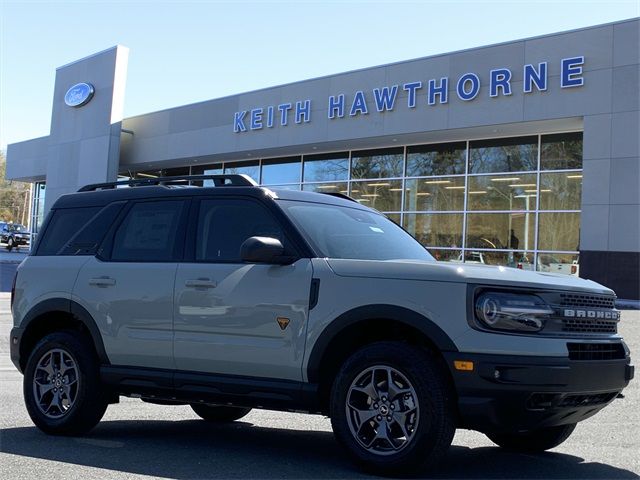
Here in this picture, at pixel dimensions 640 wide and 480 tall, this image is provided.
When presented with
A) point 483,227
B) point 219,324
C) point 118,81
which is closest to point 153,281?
point 219,324

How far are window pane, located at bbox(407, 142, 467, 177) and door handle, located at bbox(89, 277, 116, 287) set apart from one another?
69.1 ft

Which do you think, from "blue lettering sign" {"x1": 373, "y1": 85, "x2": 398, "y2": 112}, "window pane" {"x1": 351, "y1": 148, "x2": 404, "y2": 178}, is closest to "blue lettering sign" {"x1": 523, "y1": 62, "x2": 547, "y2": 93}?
"blue lettering sign" {"x1": 373, "y1": 85, "x2": 398, "y2": 112}

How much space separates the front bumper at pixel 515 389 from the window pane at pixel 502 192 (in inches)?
797

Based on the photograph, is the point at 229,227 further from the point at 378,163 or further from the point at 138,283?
the point at 378,163

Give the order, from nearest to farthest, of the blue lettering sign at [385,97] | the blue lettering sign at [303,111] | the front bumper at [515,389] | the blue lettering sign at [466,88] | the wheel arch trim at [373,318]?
the front bumper at [515,389] < the wheel arch trim at [373,318] < the blue lettering sign at [466,88] < the blue lettering sign at [385,97] < the blue lettering sign at [303,111]

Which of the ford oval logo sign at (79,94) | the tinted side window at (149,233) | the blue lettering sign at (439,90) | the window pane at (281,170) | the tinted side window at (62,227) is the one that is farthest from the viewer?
the ford oval logo sign at (79,94)

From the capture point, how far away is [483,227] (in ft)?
83.5

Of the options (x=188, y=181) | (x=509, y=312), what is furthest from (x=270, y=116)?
(x=509, y=312)

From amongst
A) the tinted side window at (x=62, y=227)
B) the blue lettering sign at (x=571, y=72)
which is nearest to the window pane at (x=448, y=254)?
the blue lettering sign at (x=571, y=72)

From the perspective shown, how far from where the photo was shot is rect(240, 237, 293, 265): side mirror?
528 centimetres

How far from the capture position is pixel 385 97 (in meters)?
26.1

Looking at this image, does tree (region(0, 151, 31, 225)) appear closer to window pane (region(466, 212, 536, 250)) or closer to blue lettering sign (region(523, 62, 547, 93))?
window pane (region(466, 212, 536, 250))

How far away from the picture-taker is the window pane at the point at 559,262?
2303 cm

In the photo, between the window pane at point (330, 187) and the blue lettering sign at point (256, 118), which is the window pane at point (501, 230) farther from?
the blue lettering sign at point (256, 118)
